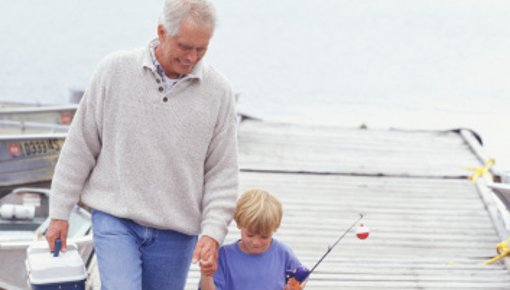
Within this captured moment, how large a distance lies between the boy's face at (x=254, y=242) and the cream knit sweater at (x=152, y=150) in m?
0.10

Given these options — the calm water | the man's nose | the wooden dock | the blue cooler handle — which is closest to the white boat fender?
the wooden dock

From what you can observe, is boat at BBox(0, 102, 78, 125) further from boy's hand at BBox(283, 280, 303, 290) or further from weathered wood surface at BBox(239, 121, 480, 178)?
boy's hand at BBox(283, 280, 303, 290)

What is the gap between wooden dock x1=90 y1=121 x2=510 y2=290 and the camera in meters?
4.48

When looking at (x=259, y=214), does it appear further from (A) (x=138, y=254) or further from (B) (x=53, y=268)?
(B) (x=53, y=268)

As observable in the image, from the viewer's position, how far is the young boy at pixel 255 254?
2.61 m

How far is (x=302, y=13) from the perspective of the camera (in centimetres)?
4906

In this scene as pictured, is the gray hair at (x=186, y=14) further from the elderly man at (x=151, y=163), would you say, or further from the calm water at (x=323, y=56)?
the calm water at (x=323, y=56)

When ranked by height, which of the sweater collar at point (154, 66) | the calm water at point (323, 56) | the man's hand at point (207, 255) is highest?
the sweater collar at point (154, 66)

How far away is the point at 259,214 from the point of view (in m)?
2.58

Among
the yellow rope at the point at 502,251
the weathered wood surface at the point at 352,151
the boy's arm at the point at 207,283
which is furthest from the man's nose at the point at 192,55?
the weathered wood surface at the point at 352,151

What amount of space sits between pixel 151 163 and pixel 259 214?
0.38 m

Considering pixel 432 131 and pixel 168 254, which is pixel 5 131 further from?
pixel 168 254

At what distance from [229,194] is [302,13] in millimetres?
47243

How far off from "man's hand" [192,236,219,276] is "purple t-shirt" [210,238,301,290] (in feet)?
0.53
